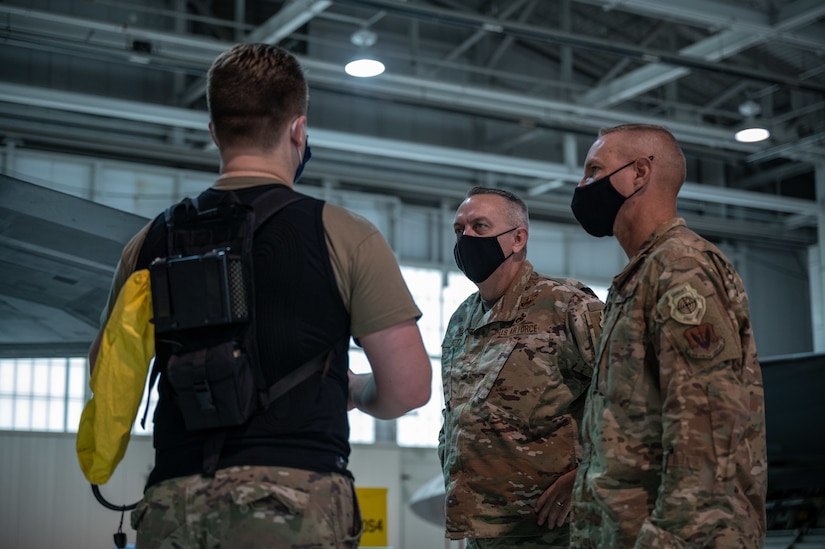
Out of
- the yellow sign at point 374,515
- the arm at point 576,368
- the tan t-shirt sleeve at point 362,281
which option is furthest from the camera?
the yellow sign at point 374,515

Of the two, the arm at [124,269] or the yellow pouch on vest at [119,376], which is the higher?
the arm at [124,269]

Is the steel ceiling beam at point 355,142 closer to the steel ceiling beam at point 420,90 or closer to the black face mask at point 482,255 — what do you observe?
the steel ceiling beam at point 420,90

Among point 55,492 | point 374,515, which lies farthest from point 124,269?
point 374,515

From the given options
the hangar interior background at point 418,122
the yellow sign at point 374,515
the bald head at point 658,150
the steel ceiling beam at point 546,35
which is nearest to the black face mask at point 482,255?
the bald head at point 658,150

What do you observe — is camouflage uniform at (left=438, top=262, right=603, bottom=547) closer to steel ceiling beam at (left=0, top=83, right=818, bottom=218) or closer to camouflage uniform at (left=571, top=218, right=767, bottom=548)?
camouflage uniform at (left=571, top=218, right=767, bottom=548)

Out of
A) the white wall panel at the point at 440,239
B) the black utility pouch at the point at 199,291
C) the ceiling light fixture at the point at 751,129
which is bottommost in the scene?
the black utility pouch at the point at 199,291

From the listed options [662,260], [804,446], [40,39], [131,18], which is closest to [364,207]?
[131,18]

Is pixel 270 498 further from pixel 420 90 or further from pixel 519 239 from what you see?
pixel 420 90

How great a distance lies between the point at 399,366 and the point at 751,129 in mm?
9784

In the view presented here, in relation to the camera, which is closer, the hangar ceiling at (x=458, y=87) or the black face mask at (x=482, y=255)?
the black face mask at (x=482, y=255)

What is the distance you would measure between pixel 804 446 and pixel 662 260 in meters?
5.13

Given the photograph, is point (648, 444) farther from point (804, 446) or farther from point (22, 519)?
point (22, 519)

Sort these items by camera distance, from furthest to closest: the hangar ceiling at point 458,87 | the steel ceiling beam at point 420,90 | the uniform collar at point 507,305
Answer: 1. the steel ceiling beam at point 420,90
2. the hangar ceiling at point 458,87
3. the uniform collar at point 507,305

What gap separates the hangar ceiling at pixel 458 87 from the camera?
10031 mm
